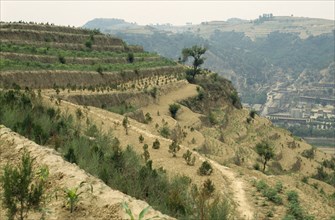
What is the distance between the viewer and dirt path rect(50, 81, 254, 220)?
1920cm

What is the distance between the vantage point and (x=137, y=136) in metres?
29.1

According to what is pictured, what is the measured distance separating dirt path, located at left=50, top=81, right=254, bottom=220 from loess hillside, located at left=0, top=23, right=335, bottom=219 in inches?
4.4

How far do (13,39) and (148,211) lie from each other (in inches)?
2029

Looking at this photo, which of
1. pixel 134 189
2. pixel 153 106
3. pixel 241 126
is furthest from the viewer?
pixel 241 126

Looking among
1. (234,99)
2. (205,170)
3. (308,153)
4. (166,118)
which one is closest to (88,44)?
(166,118)

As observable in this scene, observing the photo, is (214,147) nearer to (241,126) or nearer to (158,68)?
(241,126)

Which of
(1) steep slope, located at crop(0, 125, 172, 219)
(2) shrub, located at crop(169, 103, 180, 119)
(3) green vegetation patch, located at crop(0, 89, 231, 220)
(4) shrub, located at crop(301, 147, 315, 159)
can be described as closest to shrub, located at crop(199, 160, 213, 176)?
(3) green vegetation patch, located at crop(0, 89, 231, 220)

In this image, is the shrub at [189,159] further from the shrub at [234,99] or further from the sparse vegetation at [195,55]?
the shrub at [234,99]

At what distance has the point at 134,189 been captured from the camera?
36.1 ft

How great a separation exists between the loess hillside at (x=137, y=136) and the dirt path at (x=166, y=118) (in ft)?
0.37

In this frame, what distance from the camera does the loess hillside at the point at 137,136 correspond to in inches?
429

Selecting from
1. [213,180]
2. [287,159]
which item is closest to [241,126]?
[287,159]

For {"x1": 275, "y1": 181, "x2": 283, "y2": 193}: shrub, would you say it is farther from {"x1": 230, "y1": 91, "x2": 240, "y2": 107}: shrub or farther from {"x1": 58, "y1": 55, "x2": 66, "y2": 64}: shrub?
{"x1": 230, "y1": 91, "x2": 240, "y2": 107}: shrub

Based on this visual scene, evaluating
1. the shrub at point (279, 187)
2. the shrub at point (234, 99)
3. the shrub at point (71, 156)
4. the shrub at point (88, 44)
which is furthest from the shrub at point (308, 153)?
the shrub at point (71, 156)
